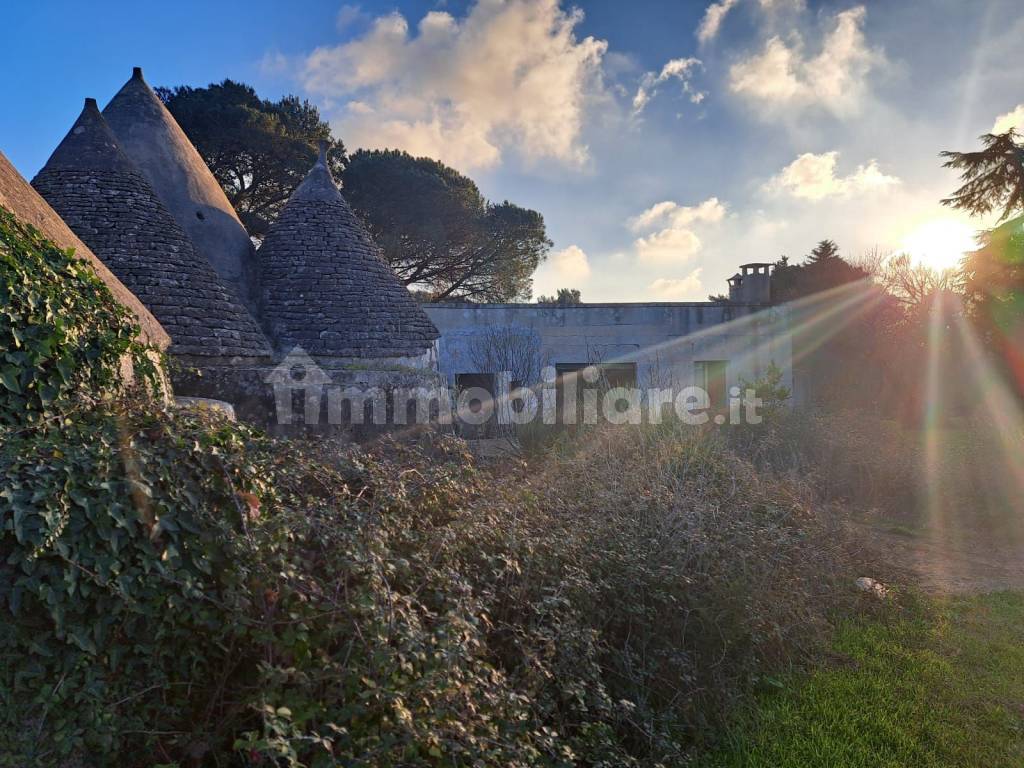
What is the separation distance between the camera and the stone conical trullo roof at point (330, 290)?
9219mm

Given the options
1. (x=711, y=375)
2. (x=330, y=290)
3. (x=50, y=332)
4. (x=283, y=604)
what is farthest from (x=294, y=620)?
(x=711, y=375)

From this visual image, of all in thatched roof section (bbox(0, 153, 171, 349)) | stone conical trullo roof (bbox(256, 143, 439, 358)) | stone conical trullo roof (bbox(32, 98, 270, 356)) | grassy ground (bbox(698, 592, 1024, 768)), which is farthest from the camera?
stone conical trullo roof (bbox(256, 143, 439, 358))

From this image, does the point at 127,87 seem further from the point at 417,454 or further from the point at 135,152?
the point at 417,454

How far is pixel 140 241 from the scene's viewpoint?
7.75m

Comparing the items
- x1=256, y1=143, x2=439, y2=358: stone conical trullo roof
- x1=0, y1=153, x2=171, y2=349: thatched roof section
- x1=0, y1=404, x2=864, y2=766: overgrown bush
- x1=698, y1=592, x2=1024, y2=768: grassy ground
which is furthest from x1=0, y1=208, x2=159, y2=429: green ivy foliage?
x1=256, y1=143, x2=439, y2=358: stone conical trullo roof

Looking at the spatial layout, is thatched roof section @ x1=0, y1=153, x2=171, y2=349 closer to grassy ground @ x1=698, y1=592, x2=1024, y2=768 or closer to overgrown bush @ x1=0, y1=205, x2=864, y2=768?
overgrown bush @ x1=0, y1=205, x2=864, y2=768

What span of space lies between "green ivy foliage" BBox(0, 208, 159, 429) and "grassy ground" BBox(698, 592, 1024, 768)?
343 cm

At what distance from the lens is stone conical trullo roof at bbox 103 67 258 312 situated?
9547 millimetres

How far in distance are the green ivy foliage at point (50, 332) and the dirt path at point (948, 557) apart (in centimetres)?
636

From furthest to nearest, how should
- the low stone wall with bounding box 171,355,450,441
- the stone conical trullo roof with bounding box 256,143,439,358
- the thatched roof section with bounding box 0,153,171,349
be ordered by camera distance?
the stone conical trullo roof with bounding box 256,143,439,358
the low stone wall with bounding box 171,355,450,441
the thatched roof section with bounding box 0,153,171,349

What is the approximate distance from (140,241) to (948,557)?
9.86 m

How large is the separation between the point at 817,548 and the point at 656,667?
2595 mm

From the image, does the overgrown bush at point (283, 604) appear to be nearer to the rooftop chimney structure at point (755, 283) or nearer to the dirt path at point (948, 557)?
the dirt path at point (948, 557)

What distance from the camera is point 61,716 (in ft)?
6.53
